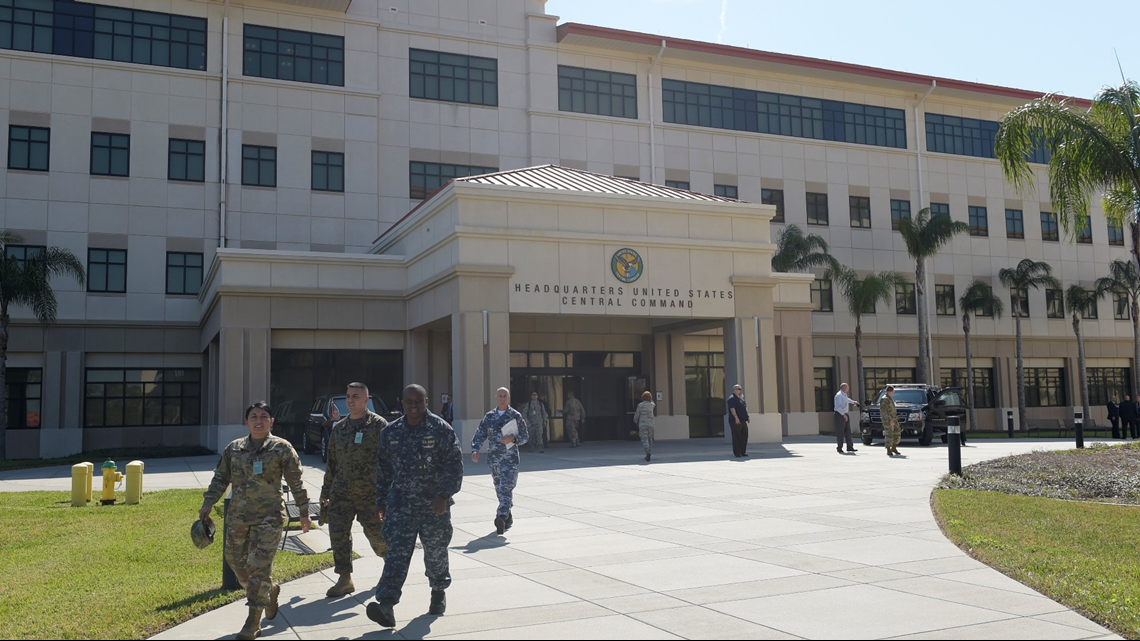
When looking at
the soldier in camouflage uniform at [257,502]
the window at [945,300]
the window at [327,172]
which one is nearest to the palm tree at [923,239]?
the window at [945,300]

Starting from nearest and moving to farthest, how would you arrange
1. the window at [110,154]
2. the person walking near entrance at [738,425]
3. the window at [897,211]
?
the person walking near entrance at [738,425], the window at [110,154], the window at [897,211]

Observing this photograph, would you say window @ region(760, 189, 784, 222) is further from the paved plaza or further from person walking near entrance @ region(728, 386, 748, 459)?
the paved plaza

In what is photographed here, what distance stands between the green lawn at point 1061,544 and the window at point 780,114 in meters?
30.8

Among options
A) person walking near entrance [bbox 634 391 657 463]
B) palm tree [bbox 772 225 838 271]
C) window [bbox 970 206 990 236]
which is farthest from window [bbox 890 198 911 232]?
person walking near entrance [bbox 634 391 657 463]

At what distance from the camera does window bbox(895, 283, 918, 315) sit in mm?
45781

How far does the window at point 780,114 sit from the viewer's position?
4247 cm

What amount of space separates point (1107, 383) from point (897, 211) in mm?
16173

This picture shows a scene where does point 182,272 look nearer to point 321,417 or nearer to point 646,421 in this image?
point 321,417

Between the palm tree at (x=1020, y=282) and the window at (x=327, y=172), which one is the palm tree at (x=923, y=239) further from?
the window at (x=327, y=172)

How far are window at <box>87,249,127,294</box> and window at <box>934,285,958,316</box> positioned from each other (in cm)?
3721

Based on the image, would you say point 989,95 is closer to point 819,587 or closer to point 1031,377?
point 1031,377

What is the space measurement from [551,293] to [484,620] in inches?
728

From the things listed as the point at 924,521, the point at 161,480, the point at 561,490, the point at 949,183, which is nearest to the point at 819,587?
the point at 924,521

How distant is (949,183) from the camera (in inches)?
1873
